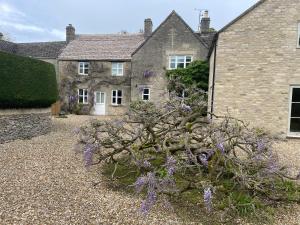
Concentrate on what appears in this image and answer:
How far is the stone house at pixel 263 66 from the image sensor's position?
42.5 feet

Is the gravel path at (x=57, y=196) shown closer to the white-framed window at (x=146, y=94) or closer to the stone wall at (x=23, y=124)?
the stone wall at (x=23, y=124)

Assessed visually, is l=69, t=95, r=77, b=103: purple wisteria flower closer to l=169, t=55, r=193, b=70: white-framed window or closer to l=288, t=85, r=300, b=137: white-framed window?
l=169, t=55, r=193, b=70: white-framed window

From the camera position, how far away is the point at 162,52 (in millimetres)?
22625

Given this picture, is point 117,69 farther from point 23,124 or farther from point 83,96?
point 23,124

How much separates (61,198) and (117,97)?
20617mm

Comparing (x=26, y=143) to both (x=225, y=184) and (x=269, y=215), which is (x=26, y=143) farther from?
(x=269, y=215)

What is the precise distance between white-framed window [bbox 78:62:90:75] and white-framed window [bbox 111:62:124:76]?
2.40 metres

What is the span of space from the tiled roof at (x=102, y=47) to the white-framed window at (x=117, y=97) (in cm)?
296

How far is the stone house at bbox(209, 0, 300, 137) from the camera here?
42.5ft

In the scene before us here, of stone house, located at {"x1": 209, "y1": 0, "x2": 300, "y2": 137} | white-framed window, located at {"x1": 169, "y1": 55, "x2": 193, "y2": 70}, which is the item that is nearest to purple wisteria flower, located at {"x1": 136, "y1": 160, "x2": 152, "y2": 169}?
stone house, located at {"x1": 209, "y1": 0, "x2": 300, "y2": 137}

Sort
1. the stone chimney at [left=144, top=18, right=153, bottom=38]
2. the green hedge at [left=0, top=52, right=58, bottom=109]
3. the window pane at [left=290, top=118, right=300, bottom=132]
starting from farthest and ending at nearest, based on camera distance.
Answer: the stone chimney at [left=144, top=18, right=153, bottom=38] < the window pane at [left=290, top=118, right=300, bottom=132] < the green hedge at [left=0, top=52, right=58, bottom=109]

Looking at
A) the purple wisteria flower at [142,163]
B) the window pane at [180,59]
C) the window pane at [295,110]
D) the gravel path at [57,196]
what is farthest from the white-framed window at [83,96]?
the purple wisteria flower at [142,163]

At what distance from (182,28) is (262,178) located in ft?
62.3

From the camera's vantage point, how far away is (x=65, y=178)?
20.9 feet
